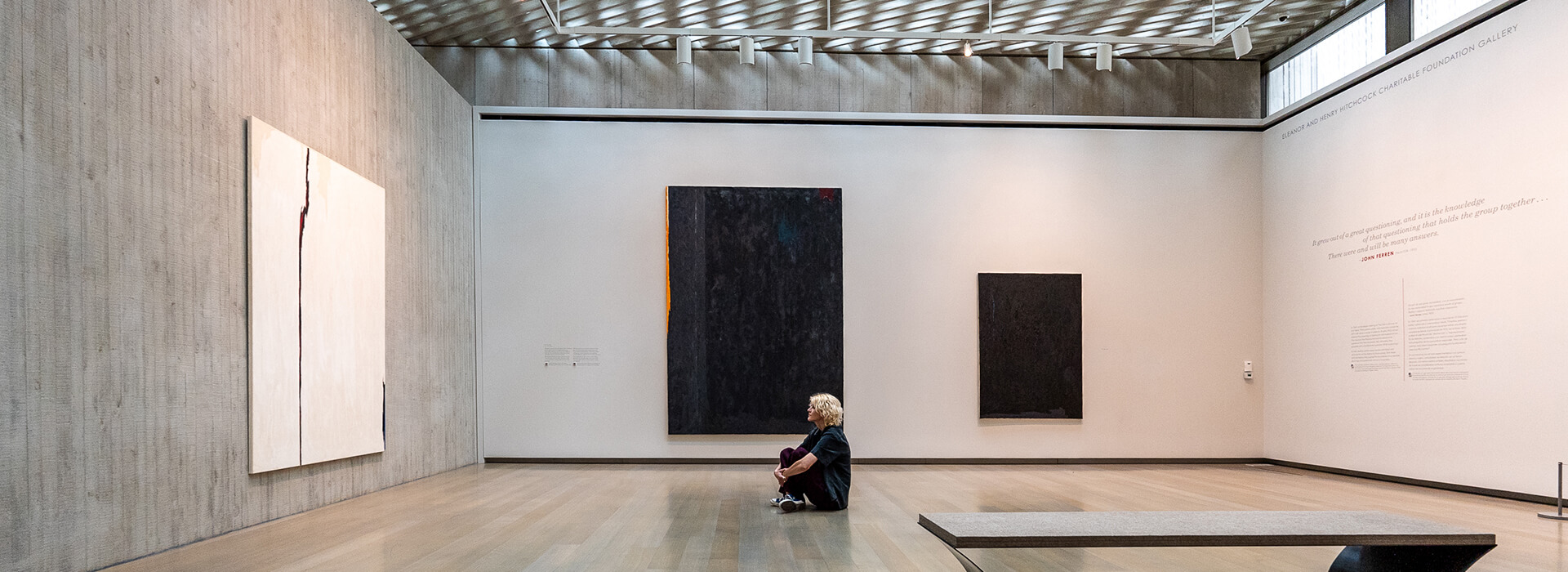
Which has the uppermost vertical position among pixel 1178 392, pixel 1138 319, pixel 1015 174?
pixel 1015 174

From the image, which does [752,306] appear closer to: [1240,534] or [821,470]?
[821,470]

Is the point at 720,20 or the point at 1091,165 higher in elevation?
the point at 720,20

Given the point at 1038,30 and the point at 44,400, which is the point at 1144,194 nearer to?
the point at 1038,30

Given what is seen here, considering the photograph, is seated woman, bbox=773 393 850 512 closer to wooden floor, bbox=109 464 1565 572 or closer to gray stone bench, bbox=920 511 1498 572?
wooden floor, bbox=109 464 1565 572

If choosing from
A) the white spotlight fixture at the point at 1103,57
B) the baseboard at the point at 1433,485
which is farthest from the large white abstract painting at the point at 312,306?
the baseboard at the point at 1433,485

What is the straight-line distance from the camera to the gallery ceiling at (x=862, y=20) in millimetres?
11195

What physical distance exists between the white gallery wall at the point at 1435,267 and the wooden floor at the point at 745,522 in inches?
21.7

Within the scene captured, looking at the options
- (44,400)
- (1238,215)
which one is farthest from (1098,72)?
(44,400)

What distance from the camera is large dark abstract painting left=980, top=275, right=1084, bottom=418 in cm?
1256

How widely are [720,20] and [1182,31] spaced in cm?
540

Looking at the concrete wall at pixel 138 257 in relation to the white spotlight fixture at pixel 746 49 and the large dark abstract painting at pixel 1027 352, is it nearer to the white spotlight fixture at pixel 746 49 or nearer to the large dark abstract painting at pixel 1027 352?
the white spotlight fixture at pixel 746 49

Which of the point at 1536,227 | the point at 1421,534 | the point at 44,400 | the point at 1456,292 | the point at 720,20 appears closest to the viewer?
the point at 1421,534

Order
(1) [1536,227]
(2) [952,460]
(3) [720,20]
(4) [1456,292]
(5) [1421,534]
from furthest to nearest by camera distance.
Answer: (2) [952,460], (3) [720,20], (4) [1456,292], (1) [1536,227], (5) [1421,534]

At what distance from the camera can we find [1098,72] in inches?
519
